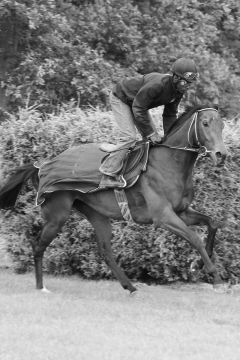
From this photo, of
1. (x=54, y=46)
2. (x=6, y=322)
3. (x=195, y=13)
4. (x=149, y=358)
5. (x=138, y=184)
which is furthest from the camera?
(x=195, y=13)

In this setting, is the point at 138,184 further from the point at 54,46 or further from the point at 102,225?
the point at 54,46

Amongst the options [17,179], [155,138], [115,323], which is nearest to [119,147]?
[155,138]

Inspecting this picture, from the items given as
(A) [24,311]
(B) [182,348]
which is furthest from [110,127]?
(B) [182,348]

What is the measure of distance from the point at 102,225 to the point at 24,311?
1.85 metres

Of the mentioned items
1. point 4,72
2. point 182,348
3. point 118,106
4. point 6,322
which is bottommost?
point 4,72

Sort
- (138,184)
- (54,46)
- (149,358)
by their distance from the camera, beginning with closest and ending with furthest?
1. (149,358)
2. (138,184)
3. (54,46)

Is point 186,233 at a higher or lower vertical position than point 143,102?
lower

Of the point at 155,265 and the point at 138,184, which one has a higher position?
the point at 138,184

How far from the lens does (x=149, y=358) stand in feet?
17.0

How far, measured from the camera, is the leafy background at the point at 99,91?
9.02 m

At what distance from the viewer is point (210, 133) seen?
737 centimetres

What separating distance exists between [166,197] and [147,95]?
1087mm

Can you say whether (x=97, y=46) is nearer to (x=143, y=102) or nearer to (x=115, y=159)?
(x=115, y=159)

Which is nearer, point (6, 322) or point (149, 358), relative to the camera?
point (149, 358)
